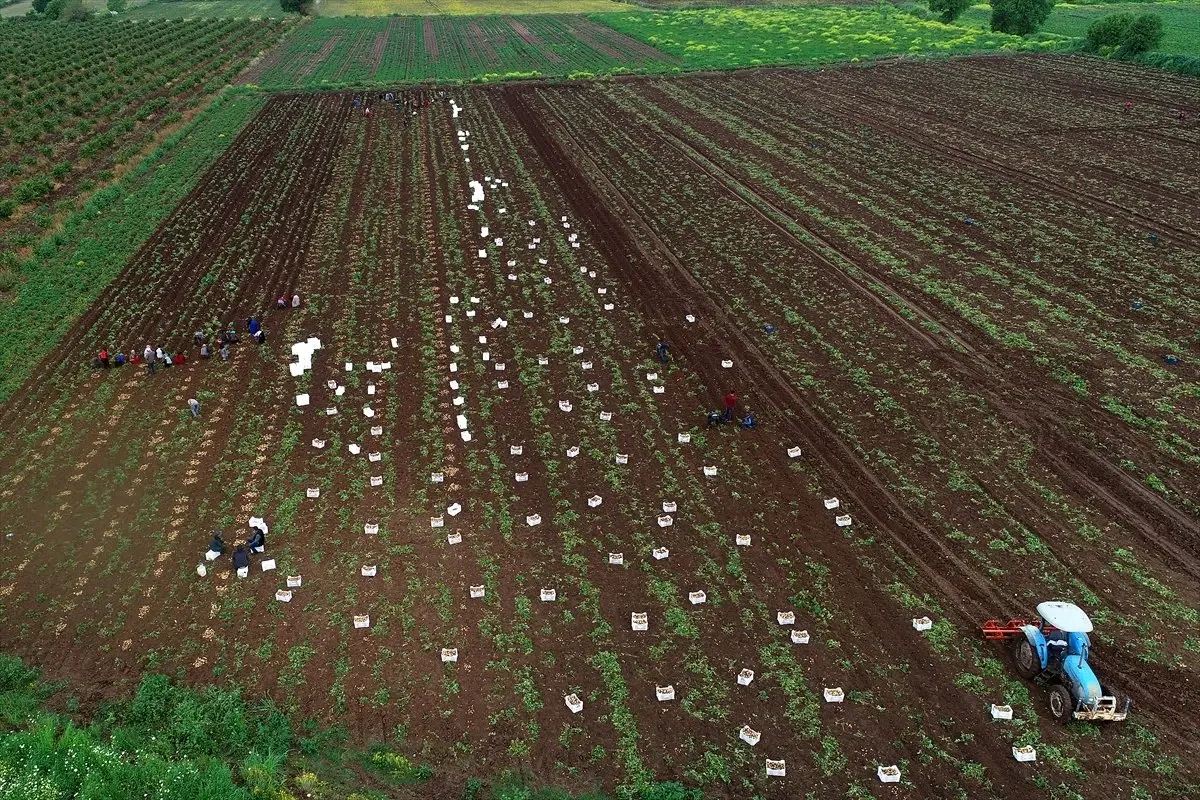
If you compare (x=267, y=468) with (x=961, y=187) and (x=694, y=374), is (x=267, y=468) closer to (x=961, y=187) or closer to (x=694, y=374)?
(x=694, y=374)

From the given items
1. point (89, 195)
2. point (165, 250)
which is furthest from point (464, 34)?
point (165, 250)

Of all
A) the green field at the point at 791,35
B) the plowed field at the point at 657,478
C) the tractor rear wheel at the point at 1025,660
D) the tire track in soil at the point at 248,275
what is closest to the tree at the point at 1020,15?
the green field at the point at 791,35

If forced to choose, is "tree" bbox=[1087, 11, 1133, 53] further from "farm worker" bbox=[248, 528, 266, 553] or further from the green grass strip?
"farm worker" bbox=[248, 528, 266, 553]

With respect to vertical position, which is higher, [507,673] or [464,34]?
[464,34]

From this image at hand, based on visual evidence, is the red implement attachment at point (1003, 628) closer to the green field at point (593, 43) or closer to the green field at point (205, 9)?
the green field at point (593, 43)

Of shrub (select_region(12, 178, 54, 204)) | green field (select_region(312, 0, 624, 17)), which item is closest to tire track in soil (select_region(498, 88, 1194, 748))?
shrub (select_region(12, 178, 54, 204))

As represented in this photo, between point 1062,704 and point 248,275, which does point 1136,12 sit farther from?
point 1062,704
